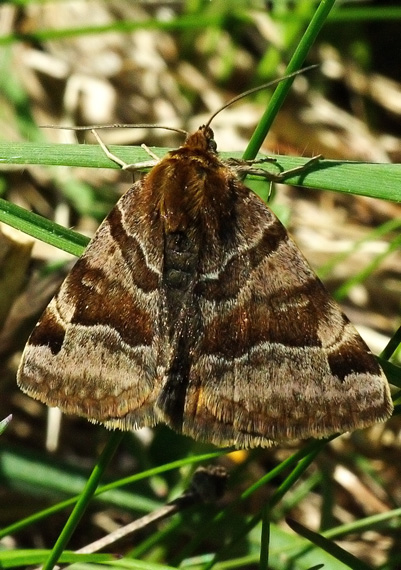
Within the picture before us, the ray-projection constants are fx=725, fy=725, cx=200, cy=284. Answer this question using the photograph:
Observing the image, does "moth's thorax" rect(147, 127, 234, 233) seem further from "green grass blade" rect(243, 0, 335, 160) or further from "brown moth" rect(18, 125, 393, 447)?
"green grass blade" rect(243, 0, 335, 160)

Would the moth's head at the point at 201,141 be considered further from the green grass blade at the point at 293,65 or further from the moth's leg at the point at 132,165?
the green grass blade at the point at 293,65

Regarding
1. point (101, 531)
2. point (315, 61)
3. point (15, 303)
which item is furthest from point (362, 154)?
point (101, 531)

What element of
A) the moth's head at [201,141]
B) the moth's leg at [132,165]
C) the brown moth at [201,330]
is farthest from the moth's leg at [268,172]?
the moth's leg at [132,165]

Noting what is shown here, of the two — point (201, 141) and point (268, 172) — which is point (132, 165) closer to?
point (201, 141)

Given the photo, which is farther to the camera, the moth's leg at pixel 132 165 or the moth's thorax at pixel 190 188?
the moth's thorax at pixel 190 188

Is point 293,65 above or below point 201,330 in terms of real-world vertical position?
above

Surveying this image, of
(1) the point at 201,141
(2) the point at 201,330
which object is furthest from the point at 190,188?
(2) the point at 201,330

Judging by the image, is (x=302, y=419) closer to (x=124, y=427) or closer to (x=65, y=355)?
(x=124, y=427)

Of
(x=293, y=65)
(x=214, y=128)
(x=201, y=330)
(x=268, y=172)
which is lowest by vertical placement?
(x=201, y=330)
